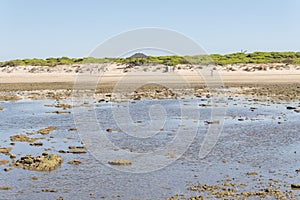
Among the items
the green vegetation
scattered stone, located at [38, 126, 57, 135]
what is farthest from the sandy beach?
scattered stone, located at [38, 126, 57, 135]

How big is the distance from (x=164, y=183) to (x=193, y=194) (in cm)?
158

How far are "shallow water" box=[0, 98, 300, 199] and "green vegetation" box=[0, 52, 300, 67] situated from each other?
61325 mm

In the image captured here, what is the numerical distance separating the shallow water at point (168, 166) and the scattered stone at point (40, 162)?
0.36 metres

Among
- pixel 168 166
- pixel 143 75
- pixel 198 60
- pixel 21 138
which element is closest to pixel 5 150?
pixel 21 138

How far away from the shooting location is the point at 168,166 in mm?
16219

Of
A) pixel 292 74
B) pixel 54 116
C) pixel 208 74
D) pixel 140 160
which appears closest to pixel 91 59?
pixel 208 74

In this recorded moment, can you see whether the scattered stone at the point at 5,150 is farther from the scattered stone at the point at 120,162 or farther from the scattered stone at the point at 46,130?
the scattered stone at the point at 120,162

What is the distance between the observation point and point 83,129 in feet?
82.9

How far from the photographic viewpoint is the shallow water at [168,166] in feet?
44.0

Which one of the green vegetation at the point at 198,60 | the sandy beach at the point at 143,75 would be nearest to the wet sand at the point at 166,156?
the sandy beach at the point at 143,75

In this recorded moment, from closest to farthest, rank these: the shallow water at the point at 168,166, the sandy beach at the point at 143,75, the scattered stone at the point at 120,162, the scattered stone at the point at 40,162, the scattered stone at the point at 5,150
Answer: the shallow water at the point at 168,166, the scattered stone at the point at 40,162, the scattered stone at the point at 120,162, the scattered stone at the point at 5,150, the sandy beach at the point at 143,75

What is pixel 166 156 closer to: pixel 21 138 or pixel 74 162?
pixel 74 162

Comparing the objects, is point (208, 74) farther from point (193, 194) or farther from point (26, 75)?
point (193, 194)

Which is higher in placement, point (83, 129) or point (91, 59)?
point (91, 59)
